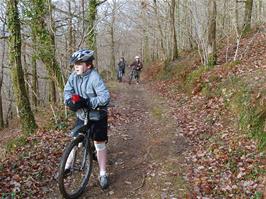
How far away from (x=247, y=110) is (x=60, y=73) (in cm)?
693

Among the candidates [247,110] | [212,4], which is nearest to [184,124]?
[247,110]

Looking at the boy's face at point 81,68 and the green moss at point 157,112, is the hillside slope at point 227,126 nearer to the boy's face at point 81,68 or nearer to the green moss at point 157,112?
the green moss at point 157,112

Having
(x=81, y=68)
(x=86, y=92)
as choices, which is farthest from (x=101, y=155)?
(x=81, y=68)

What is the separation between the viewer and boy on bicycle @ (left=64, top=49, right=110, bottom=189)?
18.3 feet

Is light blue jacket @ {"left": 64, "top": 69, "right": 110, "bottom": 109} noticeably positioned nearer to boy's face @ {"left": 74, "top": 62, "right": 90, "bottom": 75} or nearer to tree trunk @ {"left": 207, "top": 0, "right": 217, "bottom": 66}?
boy's face @ {"left": 74, "top": 62, "right": 90, "bottom": 75}

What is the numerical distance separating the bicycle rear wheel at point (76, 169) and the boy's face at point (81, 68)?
1.08m

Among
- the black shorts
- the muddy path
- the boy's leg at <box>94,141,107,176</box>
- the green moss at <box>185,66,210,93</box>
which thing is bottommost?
the muddy path

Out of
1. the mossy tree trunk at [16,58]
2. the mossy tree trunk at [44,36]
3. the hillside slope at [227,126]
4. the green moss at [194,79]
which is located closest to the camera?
the hillside slope at [227,126]

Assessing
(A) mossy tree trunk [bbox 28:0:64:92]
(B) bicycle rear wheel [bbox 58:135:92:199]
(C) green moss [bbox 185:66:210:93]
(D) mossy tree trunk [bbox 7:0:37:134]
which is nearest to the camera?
(B) bicycle rear wheel [bbox 58:135:92:199]

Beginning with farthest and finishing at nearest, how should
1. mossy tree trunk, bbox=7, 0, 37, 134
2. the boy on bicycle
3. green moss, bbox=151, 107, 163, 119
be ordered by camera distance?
green moss, bbox=151, 107, 163, 119 < mossy tree trunk, bbox=7, 0, 37, 134 < the boy on bicycle

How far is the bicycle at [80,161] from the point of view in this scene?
18.3ft

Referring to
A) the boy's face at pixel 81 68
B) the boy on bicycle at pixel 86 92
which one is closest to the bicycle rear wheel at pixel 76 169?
the boy on bicycle at pixel 86 92

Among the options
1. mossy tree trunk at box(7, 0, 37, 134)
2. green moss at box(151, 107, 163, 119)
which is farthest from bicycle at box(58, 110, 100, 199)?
green moss at box(151, 107, 163, 119)

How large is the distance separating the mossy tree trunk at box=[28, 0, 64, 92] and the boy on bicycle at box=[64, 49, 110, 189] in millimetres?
5865
